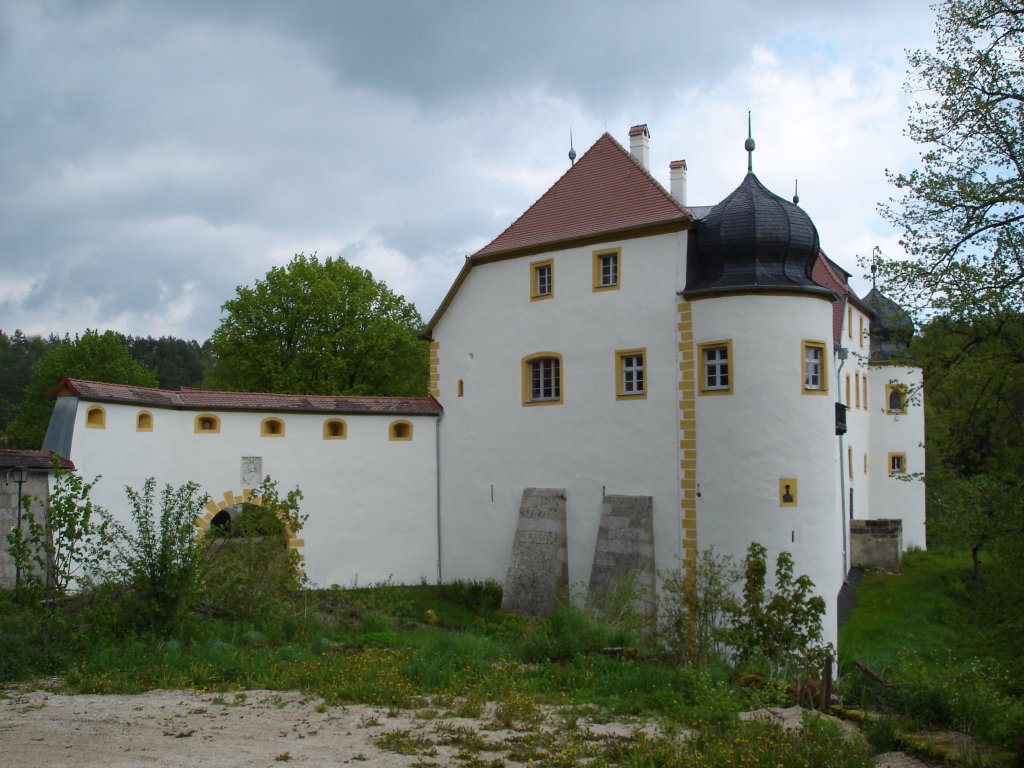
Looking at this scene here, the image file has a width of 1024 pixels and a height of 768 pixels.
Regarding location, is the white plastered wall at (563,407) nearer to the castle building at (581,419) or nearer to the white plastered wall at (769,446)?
the castle building at (581,419)

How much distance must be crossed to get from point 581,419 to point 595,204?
4.10 m

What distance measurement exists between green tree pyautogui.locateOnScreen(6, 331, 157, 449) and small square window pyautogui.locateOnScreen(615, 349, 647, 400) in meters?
25.1

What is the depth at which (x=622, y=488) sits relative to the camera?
16.6m

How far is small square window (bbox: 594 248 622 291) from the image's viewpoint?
56.1ft

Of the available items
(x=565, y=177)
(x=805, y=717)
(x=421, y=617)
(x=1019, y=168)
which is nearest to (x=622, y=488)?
(x=421, y=617)

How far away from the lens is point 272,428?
17.5 metres

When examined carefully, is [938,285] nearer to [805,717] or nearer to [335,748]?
[805,717]

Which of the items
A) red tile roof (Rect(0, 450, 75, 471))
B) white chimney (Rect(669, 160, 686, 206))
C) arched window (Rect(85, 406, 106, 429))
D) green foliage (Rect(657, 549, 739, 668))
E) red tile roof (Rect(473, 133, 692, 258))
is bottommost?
green foliage (Rect(657, 549, 739, 668))

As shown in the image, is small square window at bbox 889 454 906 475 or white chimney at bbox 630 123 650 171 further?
small square window at bbox 889 454 906 475

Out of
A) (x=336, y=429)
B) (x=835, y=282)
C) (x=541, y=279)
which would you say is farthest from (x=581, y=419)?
(x=835, y=282)

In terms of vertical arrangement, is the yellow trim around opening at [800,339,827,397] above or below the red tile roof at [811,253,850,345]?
below

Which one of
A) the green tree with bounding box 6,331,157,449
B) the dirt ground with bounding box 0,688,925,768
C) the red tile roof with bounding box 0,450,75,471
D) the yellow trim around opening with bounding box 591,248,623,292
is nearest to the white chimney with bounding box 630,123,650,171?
the yellow trim around opening with bounding box 591,248,623,292

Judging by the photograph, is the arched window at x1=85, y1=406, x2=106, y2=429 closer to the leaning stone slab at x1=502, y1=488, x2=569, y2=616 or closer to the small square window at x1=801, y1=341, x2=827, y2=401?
the leaning stone slab at x1=502, y1=488, x2=569, y2=616

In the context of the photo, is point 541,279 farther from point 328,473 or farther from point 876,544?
point 876,544
